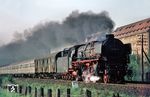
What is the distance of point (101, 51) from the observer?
30641 mm

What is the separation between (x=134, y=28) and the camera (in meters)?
64.4

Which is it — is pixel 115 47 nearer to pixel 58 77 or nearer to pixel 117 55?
pixel 117 55

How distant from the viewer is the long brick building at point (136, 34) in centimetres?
5852

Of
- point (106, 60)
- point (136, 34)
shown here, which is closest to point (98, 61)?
point (106, 60)

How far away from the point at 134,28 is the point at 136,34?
481 cm

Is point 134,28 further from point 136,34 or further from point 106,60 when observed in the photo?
point 106,60

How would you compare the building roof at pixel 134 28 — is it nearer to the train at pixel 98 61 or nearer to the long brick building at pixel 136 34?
the long brick building at pixel 136 34

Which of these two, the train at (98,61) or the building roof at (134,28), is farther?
the building roof at (134,28)

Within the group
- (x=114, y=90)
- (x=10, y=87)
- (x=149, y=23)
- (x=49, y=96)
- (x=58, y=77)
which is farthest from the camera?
(x=149, y=23)

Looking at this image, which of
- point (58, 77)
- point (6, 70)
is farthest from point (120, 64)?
point (6, 70)

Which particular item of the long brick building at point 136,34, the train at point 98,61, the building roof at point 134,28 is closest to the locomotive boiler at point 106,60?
the train at point 98,61

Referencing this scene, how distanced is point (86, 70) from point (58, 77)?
9103 mm

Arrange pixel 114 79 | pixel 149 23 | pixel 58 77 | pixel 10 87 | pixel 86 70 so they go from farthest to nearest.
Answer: pixel 149 23 → pixel 58 77 → pixel 10 87 → pixel 86 70 → pixel 114 79

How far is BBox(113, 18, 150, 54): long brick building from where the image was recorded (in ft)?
192
